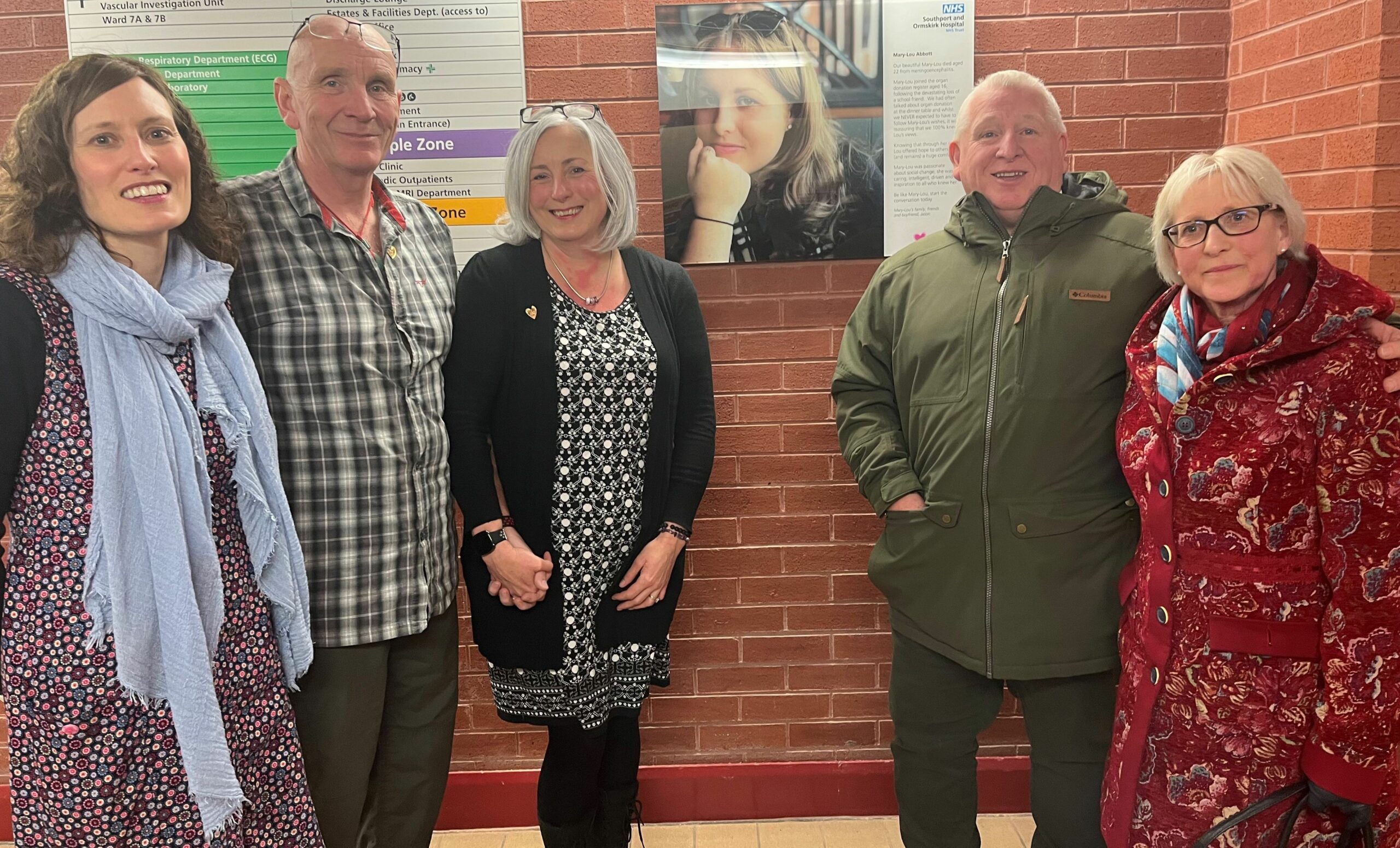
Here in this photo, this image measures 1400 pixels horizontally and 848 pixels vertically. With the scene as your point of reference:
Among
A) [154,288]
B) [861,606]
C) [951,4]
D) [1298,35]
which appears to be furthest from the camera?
[861,606]

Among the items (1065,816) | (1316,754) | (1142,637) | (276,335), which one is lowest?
(1065,816)

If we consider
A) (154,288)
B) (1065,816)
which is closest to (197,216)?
(154,288)

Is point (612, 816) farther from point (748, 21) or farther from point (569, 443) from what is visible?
point (748, 21)

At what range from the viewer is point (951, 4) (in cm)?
247

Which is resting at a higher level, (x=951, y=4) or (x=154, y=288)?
(x=951, y=4)

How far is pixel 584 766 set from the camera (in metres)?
2.09

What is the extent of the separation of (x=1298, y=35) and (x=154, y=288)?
250 centimetres

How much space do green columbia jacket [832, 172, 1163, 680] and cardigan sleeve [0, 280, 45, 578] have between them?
151 centimetres

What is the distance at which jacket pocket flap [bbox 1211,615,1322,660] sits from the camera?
1.53 metres

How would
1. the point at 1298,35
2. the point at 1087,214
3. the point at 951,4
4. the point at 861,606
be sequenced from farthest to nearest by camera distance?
the point at 861,606 → the point at 951,4 → the point at 1298,35 → the point at 1087,214

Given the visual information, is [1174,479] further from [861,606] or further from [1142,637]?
[861,606]

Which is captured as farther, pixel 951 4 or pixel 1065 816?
pixel 951 4

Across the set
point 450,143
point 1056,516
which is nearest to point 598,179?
point 450,143

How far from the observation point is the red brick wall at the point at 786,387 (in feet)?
8.23
